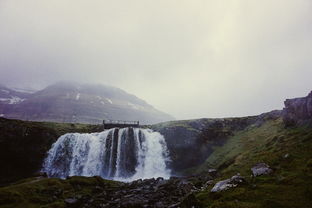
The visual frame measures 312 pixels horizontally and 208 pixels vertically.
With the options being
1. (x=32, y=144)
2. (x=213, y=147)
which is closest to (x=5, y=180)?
(x=32, y=144)

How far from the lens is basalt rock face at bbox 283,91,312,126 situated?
3902 cm

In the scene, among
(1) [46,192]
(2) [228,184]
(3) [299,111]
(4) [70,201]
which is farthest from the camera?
(3) [299,111]

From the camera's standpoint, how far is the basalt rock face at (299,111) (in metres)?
39.0

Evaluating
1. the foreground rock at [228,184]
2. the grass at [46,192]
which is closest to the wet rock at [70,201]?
the grass at [46,192]

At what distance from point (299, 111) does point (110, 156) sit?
4840 centimetres

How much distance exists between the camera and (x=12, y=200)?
78.6 ft

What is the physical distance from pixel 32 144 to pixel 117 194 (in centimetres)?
4491

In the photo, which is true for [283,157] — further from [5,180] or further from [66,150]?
[5,180]

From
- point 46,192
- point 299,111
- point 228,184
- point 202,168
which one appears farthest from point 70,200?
point 299,111

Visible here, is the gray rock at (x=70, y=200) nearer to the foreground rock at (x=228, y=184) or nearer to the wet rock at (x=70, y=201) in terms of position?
the wet rock at (x=70, y=201)

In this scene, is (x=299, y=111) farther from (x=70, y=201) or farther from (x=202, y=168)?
(x=70, y=201)

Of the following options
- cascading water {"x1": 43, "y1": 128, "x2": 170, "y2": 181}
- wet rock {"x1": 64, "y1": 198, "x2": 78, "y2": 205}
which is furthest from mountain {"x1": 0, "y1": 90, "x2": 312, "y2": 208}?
cascading water {"x1": 43, "y1": 128, "x2": 170, "y2": 181}

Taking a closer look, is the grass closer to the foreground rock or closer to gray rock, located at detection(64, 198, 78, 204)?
gray rock, located at detection(64, 198, 78, 204)

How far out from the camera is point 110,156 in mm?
63500
